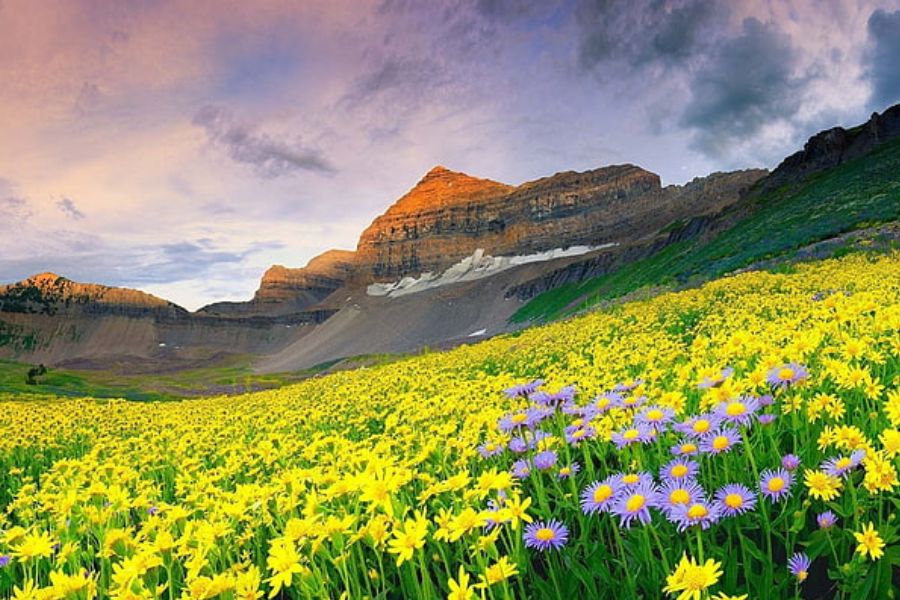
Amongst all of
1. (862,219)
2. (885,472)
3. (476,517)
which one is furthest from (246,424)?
(862,219)

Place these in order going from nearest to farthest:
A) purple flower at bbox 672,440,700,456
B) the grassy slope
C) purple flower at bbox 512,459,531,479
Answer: purple flower at bbox 672,440,700,456 < purple flower at bbox 512,459,531,479 < the grassy slope

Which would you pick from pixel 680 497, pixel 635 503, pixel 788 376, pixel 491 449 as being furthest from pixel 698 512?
pixel 491 449

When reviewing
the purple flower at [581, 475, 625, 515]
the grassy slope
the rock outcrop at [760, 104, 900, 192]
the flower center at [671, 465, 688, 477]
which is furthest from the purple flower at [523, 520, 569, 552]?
the rock outcrop at [760, 104, 900, 192]

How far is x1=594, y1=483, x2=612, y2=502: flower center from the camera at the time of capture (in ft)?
8.07

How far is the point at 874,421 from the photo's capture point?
328 cm

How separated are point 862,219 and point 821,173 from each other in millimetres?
50642

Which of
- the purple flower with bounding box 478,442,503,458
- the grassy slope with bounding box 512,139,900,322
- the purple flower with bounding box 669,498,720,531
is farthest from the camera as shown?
the grassy slope with bounding box 512,139,900,322

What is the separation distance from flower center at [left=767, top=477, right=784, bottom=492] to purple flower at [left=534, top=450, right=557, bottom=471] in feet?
3.48

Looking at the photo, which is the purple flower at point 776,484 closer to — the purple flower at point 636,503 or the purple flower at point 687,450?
the purple flower at point 687,450

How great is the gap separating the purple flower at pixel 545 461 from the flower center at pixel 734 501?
1.05m

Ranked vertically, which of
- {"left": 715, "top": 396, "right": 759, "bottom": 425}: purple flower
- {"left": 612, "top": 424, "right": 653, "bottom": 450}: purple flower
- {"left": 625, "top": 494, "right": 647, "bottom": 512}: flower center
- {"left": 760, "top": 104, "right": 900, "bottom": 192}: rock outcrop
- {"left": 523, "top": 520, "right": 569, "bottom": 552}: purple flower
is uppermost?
{"left": 760, "top": 104, "right": 900, "bottom": 192}: rock outcrop

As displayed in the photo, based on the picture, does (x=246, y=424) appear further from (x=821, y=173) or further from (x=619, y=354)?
(x=821, y=173)

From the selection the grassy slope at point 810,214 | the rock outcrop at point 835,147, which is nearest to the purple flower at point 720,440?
the grassy slope at point 810,214

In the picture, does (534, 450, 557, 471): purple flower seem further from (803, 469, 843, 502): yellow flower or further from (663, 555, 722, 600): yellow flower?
(663, 555, 722, 600): yellow flower
